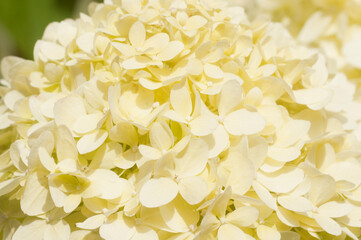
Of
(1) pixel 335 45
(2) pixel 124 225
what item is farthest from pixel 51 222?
(1) pixel 335 45

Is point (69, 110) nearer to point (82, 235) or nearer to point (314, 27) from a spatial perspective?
point (82, 235)

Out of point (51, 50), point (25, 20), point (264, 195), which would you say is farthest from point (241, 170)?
point (25, 20)

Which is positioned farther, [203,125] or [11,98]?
[11,98]

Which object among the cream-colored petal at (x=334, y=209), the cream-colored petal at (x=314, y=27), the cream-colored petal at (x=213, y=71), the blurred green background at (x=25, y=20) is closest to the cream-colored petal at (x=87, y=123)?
the cream-colored petal at (x=213, y=71)

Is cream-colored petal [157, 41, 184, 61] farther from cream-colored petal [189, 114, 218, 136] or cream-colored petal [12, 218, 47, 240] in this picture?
cream-colored petal [12, 218, 47, 240]

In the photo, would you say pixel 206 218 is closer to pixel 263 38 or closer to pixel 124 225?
pixel 124 225

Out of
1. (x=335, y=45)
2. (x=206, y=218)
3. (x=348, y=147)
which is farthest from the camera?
(x=335, y=45)
